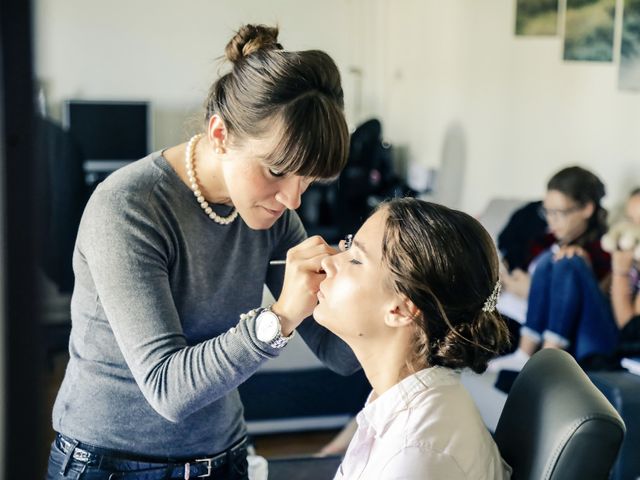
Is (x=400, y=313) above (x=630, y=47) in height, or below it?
below

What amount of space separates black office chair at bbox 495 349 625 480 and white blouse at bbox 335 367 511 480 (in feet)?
0.16

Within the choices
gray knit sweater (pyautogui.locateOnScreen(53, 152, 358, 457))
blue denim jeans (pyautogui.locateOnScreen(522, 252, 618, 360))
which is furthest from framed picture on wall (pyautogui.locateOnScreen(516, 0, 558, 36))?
gray knit sweater (pyautogui.locateOnScreen(53, 152, 358, 457))

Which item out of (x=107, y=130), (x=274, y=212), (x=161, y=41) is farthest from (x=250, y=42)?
(x=161, y=41)

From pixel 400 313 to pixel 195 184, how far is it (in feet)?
1.13

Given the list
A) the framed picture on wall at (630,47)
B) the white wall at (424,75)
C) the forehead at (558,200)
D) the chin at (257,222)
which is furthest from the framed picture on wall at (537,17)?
the chin at (257,222)

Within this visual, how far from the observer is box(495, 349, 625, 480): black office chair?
0.94 metres

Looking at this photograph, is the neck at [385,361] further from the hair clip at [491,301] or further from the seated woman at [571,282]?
the seated woman at [571,282]

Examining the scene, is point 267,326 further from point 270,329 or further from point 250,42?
point 250,42

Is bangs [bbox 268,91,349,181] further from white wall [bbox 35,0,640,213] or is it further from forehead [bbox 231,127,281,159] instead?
white wall [bbox 35,0,640,213]

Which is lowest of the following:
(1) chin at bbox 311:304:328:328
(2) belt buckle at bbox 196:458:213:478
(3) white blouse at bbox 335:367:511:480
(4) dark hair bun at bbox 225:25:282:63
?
(2) belt buckle at bbox 196:458:213:478

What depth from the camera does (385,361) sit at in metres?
1.20

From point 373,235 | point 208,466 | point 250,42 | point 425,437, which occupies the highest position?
point 250,42

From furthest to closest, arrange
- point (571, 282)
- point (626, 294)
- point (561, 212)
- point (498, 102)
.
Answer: point (498, 102), point (561, 212), point (571, 282), point (626, 294)

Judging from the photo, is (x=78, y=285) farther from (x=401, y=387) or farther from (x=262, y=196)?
(x=401, y=387)
